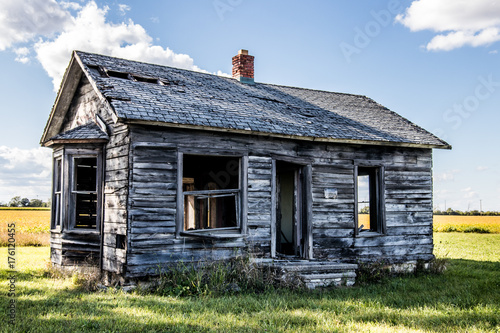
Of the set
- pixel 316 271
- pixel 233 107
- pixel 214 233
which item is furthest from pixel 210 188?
pixel 316 271

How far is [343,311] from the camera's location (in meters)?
7.05

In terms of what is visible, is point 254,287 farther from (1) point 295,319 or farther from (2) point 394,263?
(2) point 394,263

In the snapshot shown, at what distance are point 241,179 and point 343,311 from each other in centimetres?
368

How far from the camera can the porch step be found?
29.7 feet

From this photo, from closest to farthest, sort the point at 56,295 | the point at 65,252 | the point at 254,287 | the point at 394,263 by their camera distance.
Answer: the point at 56,295
the point at 254,287
the point at 65,252
the point at 394,263

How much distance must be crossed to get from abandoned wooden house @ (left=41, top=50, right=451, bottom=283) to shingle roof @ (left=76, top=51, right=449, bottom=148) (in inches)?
1.8

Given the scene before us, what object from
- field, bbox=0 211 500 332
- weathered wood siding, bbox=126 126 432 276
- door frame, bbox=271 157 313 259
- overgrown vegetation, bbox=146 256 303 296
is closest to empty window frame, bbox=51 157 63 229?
field, bbox=0 211 500 332

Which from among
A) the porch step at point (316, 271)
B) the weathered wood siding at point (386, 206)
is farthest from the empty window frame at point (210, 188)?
the porch step at point (316, 271)

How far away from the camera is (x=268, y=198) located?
9.91 meters

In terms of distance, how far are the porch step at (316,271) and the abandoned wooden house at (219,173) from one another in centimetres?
6

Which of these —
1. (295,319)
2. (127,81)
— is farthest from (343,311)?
(127,81)

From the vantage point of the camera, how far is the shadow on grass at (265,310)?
236 inches

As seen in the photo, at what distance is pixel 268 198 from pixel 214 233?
4.66 feet

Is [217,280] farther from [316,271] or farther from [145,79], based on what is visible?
[145,79]
